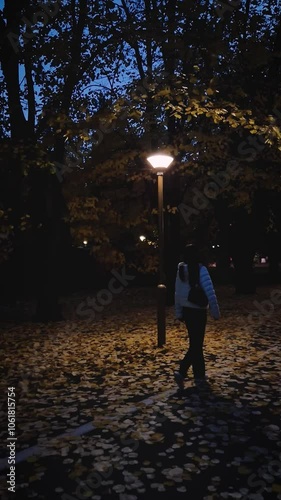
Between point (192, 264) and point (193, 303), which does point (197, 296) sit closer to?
point (193, 303)

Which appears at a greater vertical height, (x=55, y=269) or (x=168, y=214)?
(x=168, y=214)

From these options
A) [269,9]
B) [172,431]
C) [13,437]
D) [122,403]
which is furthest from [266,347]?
[269,9]

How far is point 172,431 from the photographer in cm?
557

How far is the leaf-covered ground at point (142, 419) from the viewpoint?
170 inches

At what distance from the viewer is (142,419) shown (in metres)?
6.04

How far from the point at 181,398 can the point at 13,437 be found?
8.41 feet

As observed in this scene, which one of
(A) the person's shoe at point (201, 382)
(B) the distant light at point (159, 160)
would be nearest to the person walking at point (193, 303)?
(A) the person's shoe at point (201, 382)

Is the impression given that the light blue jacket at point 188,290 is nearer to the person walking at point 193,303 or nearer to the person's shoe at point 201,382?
the person walking at point 193,303

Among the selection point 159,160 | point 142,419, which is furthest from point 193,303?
point 159,160

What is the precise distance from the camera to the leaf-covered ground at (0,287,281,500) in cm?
432

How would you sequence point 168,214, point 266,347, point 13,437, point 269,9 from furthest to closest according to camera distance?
1. point 168,214
2. point 269,9
3. point 266,347
4. point 13,437

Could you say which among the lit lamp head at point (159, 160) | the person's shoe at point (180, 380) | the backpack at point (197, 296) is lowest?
the person's shoe at point (180, 380)

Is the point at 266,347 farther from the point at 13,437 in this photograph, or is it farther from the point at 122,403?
the point at 13,437

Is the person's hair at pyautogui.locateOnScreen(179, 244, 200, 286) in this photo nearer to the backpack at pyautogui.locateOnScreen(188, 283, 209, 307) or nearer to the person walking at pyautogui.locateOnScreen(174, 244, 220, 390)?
the person walking at pyautogui.locateOnScreen(174, 244, 220, 390)
